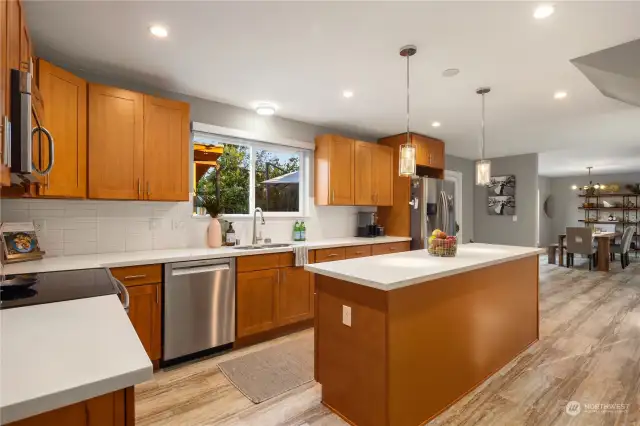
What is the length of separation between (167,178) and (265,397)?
1.96 metres

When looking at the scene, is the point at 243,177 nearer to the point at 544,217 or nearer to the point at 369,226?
the point at 369,226

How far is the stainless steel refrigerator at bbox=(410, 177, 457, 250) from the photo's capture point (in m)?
4.50

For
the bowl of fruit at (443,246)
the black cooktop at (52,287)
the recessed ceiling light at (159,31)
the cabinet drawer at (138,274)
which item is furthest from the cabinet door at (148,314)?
the bowl of fruit at (443,246)

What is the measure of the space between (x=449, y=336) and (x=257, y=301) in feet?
5.70

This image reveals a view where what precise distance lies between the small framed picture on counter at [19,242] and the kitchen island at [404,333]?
2010 mm

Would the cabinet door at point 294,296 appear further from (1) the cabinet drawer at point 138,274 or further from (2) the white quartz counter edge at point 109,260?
(1) the cabinet drawer at point 138,274

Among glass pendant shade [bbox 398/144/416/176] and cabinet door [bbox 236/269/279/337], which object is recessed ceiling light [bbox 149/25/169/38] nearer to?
glass pendant shade [bbox 398/144/416/176]

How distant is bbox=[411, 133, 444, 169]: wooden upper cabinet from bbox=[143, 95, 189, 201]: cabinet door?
3091mm

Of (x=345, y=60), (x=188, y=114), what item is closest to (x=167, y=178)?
(x=188, y=114)

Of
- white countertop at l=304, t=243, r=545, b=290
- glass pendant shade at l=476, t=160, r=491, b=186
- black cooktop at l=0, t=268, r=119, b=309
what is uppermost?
glass pendant shade at l=476, t=160, r=491, b=186

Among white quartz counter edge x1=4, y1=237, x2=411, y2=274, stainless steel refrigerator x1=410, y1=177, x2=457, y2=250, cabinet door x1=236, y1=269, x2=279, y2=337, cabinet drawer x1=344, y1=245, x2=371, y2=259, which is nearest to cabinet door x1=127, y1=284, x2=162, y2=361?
white quartz counter edge x1=4, y1=237, x2=411, y2=274

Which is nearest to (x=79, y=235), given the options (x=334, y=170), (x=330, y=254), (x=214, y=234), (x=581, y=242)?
(x=214, y=234)

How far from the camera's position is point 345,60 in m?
2.52

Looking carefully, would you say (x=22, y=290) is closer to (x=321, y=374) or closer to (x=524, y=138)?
(x=321, y=374)
